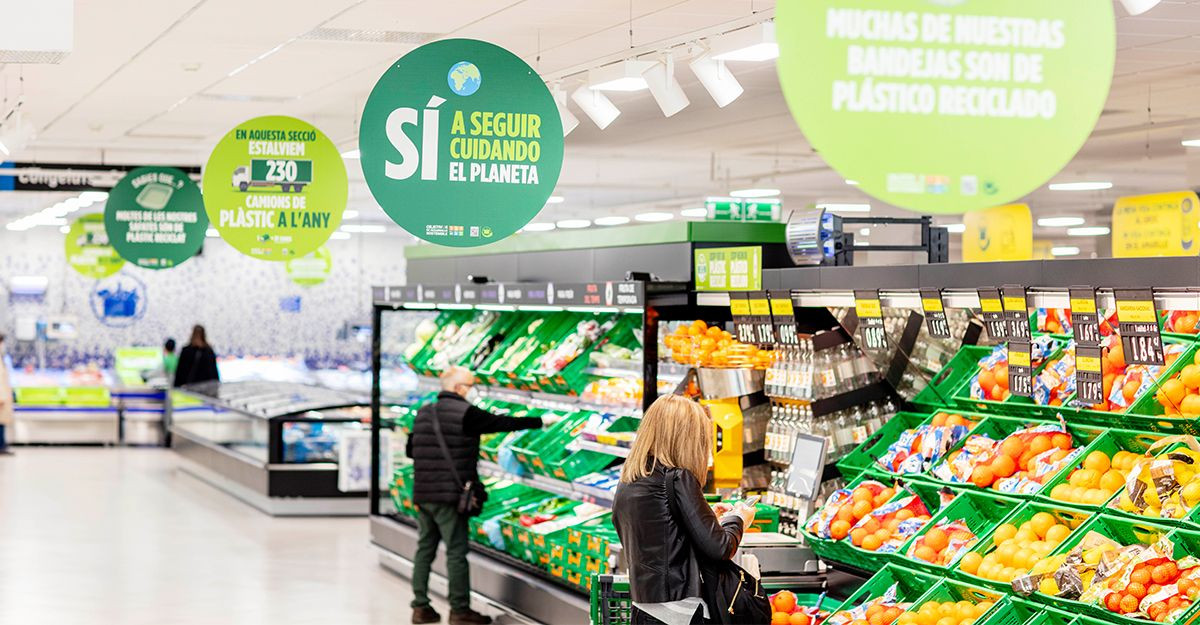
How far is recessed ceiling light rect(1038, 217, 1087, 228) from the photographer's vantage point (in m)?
20.9

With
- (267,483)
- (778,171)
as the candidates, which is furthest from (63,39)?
(778,171)

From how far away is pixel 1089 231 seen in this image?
2272 cm

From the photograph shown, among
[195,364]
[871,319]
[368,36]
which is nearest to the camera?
[871,319]

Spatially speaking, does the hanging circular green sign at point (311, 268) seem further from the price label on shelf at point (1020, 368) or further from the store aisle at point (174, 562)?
the price label on shelf at point (1020, 368)

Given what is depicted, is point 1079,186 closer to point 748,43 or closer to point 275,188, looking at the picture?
point 275,188

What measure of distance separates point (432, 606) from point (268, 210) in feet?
8.52

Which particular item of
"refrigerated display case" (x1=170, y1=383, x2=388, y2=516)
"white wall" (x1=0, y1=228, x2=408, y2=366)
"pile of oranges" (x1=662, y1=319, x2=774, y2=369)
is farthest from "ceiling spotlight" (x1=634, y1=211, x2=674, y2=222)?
"pile of oranges" (x1=662, y1=319, x2=774, y2=369)

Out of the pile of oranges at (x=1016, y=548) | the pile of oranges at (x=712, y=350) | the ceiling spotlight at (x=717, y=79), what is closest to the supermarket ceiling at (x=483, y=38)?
the ceiling spotlight at (x=717, y=79)

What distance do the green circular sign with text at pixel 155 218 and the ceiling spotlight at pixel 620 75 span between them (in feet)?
16.0

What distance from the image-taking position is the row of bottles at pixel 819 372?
6.00 m

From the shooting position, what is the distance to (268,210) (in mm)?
7824

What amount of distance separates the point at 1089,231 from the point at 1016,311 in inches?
752

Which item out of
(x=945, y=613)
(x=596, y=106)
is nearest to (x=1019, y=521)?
(x=945, y=613)

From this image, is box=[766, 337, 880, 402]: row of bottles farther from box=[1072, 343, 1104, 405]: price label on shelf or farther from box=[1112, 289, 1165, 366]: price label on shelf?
box=[1112, 289, 1165, 366]: price label on shelf
